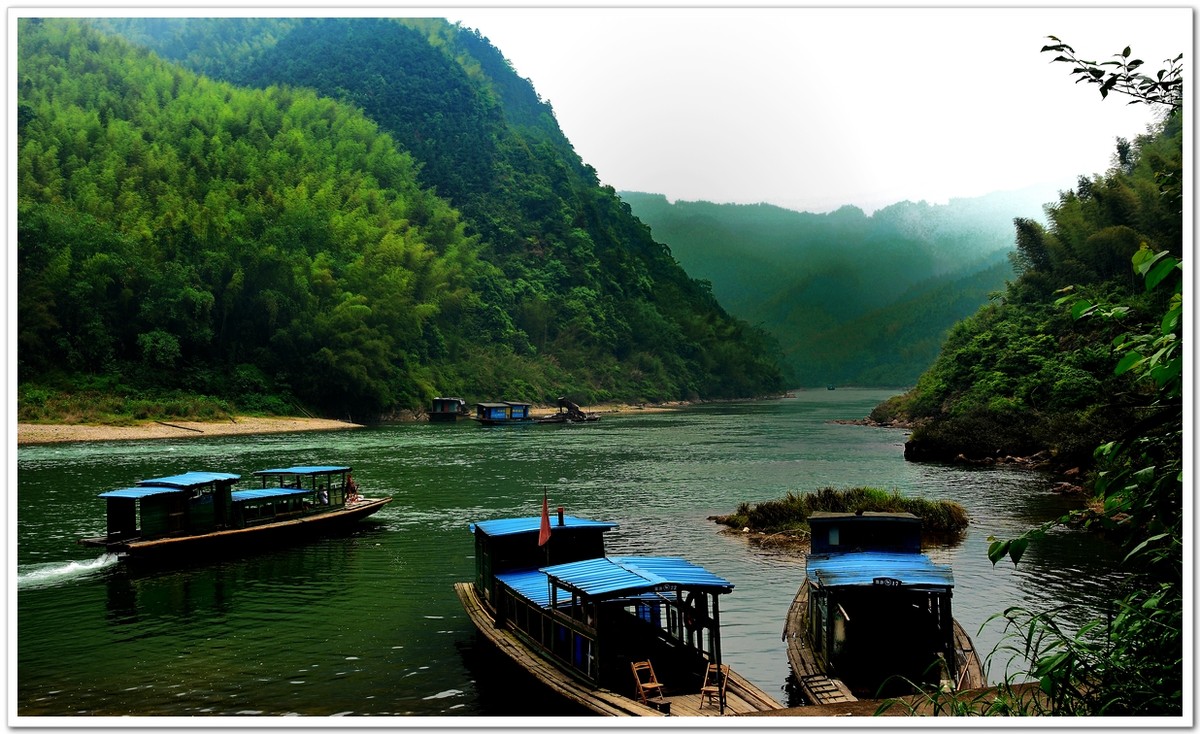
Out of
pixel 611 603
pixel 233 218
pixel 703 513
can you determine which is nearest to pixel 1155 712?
pixel 611 603

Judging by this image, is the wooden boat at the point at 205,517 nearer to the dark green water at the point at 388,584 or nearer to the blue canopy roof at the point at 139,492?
the blue canopy roof at the point at 139,492

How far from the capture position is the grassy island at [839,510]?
92.7 ft

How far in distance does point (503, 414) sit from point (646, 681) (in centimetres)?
7819

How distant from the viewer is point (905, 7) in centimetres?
961

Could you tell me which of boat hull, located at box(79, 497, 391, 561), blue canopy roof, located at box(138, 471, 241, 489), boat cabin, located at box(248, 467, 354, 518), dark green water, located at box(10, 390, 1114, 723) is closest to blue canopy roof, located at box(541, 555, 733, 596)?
dark green water, located at box(10, 390, 1114, 723)

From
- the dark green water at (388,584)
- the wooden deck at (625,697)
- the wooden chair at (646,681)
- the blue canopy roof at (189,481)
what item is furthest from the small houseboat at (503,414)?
the wooden chair at (646,681)

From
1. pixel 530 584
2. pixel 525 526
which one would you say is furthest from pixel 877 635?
pixel 525 526

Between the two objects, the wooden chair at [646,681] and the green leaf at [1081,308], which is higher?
the green leaf at [1081,308]

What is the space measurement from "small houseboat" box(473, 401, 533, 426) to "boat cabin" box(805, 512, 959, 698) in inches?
2805

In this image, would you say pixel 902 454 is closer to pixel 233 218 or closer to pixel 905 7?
pixel 905 7

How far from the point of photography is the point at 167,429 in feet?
214

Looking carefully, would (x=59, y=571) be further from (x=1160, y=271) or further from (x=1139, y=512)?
(x=1160, y=271)

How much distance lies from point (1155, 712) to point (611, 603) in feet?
23.2

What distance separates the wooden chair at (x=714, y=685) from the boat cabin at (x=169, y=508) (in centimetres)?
1741
